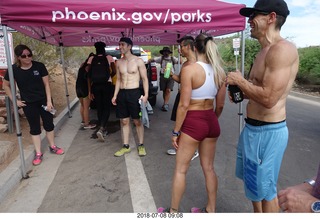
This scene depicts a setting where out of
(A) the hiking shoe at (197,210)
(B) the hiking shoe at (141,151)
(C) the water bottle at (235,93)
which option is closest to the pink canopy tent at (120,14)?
(C) the water bottle at (235,93)

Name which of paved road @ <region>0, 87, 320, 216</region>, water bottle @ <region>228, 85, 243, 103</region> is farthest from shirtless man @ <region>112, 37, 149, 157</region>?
water bottle @ <region>228, 85, 243, 103</region>

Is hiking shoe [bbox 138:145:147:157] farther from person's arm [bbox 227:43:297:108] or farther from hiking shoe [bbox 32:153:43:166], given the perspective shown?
person's arm [bbox 227:43:297:108]

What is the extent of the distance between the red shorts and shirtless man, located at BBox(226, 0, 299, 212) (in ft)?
1.30

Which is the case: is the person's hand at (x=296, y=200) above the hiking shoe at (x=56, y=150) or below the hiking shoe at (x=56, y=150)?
above

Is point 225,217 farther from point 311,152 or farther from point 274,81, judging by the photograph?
point 311,152

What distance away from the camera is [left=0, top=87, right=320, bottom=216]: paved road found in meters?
3.08

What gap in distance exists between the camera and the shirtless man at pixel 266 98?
187 centimetres

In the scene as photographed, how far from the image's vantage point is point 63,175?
3.86 metres

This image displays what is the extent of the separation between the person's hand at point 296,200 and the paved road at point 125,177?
5.40ft

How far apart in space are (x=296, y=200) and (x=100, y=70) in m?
4.61

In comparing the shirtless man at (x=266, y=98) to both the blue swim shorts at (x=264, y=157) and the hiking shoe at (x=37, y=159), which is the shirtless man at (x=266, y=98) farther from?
the hiking shoe at (x=37, y=159)

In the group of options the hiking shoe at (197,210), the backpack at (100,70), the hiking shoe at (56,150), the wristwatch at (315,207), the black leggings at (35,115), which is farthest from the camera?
the backpack at (100,70)

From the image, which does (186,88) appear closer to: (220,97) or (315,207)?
(220,97)

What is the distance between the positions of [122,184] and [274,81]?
2.46 meters
